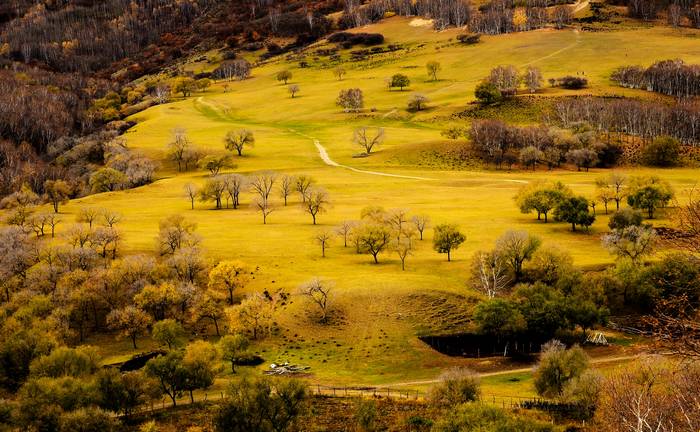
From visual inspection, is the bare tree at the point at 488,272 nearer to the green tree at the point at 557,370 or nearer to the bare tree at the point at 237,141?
the green tree at the point at 557,370

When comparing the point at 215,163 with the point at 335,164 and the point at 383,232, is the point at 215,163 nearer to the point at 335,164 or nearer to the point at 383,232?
the point at 335,164

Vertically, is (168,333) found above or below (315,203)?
below

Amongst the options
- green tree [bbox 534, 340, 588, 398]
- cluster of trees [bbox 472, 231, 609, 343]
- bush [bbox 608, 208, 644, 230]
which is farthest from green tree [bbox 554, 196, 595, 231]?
green tree [bbox 534, 340, 588, 398]

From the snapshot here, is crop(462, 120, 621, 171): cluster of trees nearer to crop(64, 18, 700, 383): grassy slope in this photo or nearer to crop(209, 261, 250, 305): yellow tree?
crop(64, 18, 700, 383): grassy slope

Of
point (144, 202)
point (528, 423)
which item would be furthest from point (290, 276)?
point (144, 202)

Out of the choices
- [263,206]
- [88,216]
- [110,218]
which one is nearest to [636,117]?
[263,206]

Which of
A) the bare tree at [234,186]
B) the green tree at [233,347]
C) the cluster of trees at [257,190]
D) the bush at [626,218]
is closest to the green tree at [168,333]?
the green tree at [233,347]

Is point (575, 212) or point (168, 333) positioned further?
point (575, 212)
